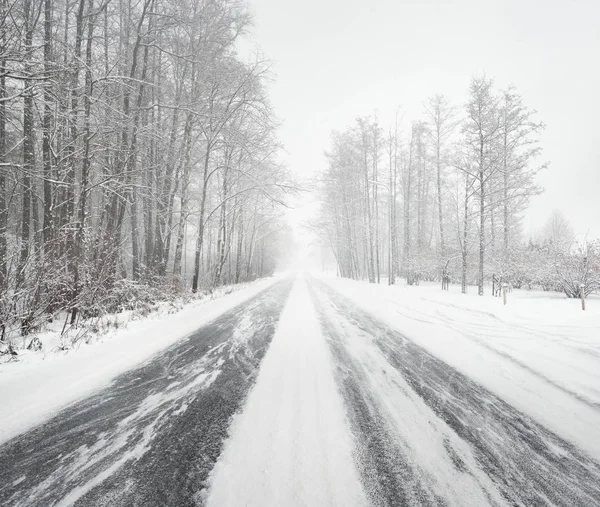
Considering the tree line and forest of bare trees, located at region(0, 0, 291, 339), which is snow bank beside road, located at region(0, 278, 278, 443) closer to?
forest of bare trees, located at region(0, 0, 291, 339)

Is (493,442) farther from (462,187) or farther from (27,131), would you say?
(462,187)

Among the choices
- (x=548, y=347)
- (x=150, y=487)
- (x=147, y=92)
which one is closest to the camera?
(x=150, y=487)

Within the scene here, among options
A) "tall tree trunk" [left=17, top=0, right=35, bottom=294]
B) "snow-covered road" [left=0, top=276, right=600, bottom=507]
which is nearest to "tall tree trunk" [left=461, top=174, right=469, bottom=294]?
"snow-covered road" [left=0, top=276, right=600, bottom=507]

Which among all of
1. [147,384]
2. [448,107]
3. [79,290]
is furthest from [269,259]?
[147,384]

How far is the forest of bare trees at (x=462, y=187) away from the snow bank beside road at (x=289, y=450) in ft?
41.0

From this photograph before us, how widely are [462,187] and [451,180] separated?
4889 millimetres

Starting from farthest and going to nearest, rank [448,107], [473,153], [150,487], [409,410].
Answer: [448,107]
[473,153]
[409,410]
[150,487]

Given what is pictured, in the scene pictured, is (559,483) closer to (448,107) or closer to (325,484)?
(325,484)

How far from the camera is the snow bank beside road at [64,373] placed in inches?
90.6

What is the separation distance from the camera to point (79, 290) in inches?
198

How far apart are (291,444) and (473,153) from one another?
49.6 ft

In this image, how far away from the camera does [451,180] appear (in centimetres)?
1952

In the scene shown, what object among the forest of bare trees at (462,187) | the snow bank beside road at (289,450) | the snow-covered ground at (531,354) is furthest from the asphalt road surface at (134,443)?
the forest of bare trees at (462,187)

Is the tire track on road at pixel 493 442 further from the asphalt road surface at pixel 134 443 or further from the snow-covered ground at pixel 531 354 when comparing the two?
the asphalt road surface at pixel 134 443
